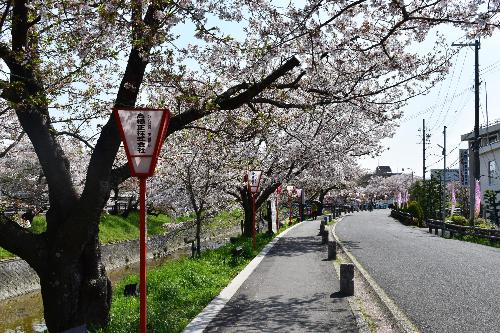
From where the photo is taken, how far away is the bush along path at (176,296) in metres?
7.26

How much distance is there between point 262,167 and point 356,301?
15796 millimetres

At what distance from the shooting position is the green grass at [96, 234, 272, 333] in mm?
7258

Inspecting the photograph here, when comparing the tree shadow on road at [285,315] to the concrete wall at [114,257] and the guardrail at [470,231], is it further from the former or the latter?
the guardrail at [470,231]

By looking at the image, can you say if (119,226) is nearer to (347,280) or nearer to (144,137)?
(347,280)

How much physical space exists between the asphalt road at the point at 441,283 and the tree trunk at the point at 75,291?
5053 mm

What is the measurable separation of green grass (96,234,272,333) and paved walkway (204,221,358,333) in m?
0.58

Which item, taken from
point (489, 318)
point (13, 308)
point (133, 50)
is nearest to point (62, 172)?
point (133, 50)

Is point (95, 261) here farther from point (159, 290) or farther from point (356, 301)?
point (356, 301)

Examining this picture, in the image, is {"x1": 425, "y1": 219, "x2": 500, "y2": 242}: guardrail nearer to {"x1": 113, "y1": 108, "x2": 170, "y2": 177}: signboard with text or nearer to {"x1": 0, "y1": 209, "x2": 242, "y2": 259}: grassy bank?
{"x1": 0, "y1": 209, "x2": 242, "y2": 259}: grassy bank

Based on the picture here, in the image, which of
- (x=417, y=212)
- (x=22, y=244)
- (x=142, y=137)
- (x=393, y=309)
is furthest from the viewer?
(x=417, y=212)

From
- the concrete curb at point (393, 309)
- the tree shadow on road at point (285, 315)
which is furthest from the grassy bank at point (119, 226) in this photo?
the tree shadow on road at point (285, 315)

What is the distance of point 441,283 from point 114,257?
1805 cm

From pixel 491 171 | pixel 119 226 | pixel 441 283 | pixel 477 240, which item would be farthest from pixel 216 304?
pixel 491 171

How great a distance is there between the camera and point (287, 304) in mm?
8859
